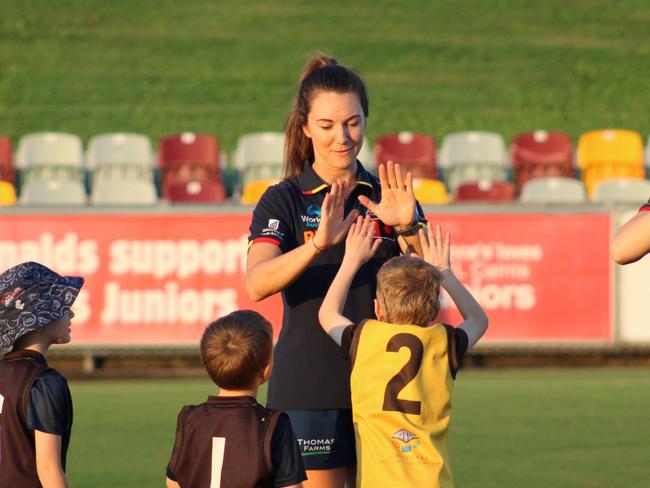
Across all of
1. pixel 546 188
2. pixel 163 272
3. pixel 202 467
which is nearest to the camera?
pixel 202 467

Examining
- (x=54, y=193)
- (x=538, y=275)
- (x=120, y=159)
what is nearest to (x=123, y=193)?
(x=54, y=193)

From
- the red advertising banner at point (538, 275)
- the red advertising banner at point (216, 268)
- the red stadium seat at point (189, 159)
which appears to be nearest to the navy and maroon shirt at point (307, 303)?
the red advertising banner at point (216, 268)

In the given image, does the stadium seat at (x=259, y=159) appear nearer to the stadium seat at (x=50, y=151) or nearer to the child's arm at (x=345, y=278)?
the stadium seat at (x=50, y=151)

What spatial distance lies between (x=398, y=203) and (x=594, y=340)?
9.45 metres

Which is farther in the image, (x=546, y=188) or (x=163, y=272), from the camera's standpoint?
(x=546, y=188)

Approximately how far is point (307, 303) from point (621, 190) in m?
11.6

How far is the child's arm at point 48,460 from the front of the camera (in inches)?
146

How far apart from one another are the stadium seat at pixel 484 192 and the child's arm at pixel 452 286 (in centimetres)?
1041

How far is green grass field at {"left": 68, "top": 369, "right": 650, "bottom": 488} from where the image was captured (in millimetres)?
8133

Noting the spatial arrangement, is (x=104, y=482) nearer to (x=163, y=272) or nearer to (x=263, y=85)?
(x=163, y=272)

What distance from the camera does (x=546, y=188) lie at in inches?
597

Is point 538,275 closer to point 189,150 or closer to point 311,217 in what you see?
point 189,150

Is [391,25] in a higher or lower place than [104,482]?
higher

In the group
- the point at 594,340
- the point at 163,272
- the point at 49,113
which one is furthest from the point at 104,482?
the point at 49,113
